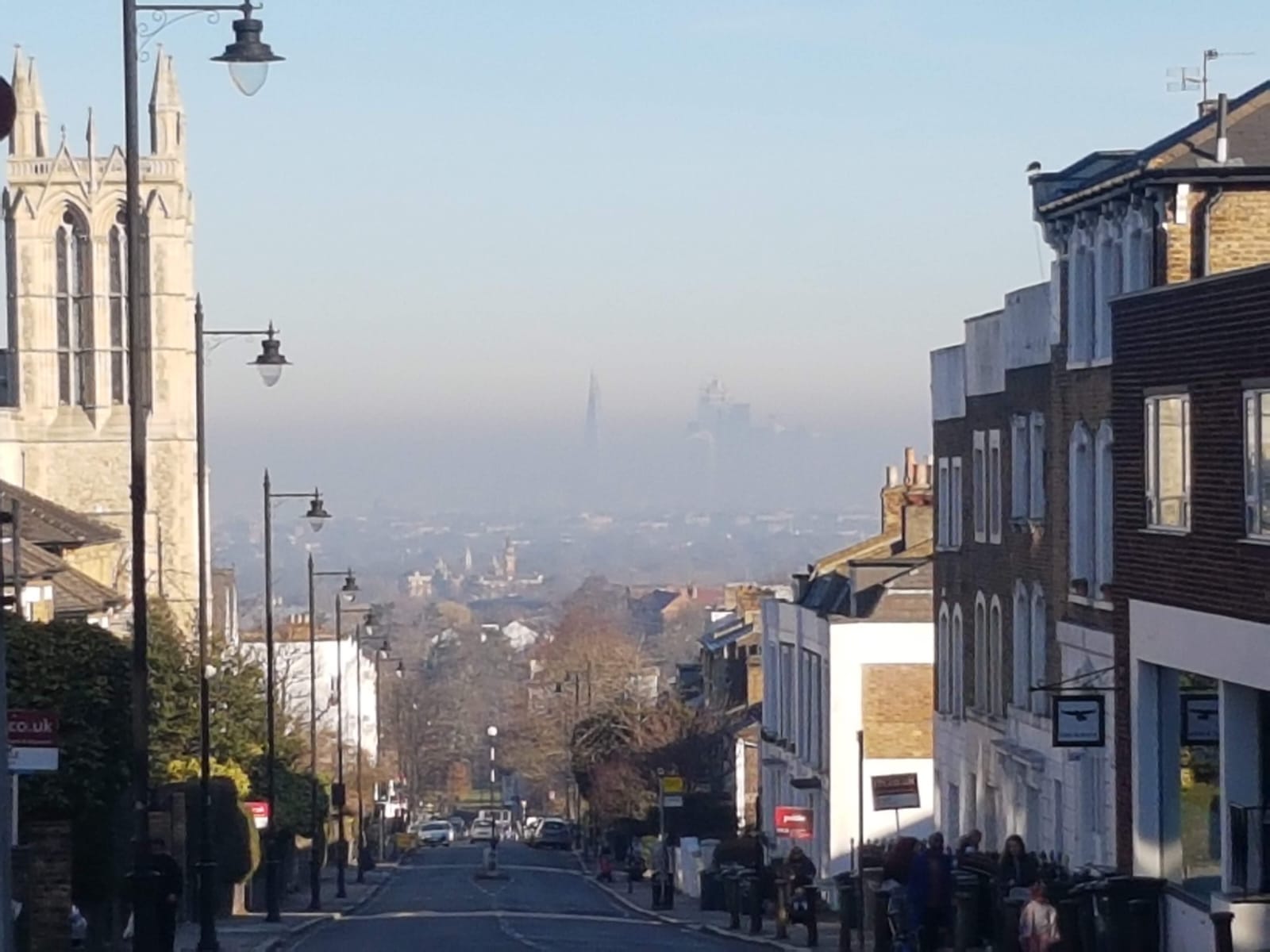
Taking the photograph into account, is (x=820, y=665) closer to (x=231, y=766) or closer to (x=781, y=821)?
(x=781, y=821)

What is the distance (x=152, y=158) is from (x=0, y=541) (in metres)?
86.2

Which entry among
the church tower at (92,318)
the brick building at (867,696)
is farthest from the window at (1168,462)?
the church tower at (92,318)

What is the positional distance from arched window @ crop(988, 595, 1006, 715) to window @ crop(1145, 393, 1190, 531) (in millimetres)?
14393

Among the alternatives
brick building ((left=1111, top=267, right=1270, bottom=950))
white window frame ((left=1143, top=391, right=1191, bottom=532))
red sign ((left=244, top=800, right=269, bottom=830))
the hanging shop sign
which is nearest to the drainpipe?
brick building ((left=1111, top=267, right=1270, bottom=950))

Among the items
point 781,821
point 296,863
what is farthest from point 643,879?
point 781,821

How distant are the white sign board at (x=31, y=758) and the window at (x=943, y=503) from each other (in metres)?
28.2

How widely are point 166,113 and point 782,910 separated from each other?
68.8 meters

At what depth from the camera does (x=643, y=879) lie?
75250 mm

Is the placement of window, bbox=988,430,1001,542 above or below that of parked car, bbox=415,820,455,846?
above

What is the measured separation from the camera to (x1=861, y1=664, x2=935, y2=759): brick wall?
52562 millimetres

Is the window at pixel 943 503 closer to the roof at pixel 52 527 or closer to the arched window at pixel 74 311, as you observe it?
the roof at pixel 52 527

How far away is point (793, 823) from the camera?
45.0m

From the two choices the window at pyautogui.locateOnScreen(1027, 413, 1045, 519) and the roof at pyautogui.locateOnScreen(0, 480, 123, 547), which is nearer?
the window at pyautogui.locateOnScreen(1027, 413, 1045, 519)

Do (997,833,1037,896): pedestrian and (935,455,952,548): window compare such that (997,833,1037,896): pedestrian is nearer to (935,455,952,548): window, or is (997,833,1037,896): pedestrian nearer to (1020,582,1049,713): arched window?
(1020,582,1049,713): arched window
